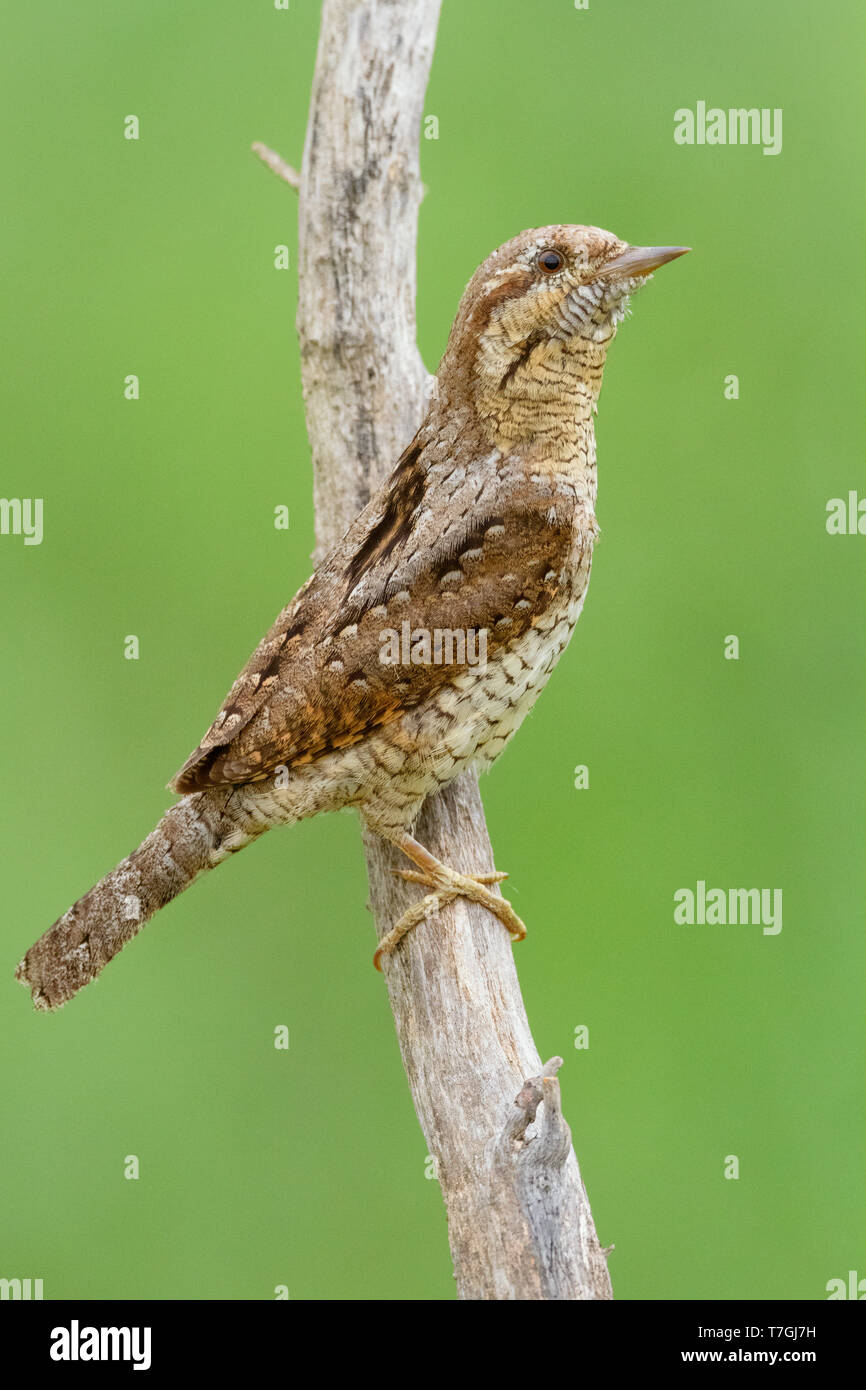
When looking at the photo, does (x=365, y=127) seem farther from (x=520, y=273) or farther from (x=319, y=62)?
(x=520, y=273)

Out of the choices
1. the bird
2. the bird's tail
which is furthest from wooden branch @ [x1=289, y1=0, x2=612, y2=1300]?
the bird's tail

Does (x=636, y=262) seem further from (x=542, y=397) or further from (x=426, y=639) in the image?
(x=426, y=639)

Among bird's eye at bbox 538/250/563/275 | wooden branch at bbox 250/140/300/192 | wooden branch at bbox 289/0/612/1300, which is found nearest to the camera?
wooden branch at bbox 289/0/612/1300

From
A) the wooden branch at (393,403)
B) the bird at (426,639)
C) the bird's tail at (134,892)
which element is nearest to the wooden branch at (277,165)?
the wooden branch at (393,403)

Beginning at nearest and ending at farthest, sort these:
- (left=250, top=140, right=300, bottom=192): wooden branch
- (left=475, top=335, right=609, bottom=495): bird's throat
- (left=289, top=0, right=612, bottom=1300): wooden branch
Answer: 1. (left=289, top=0, right=612, bottom=1300): wooden branch
2. (left=475, top=335, right=609, bottom=495): bird's throat
3. (left=250, top=140, right=300, bottom=192): wooden branch

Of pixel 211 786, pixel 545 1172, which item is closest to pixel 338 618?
pixel 211 786

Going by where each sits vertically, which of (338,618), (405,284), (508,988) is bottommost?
(508,988)

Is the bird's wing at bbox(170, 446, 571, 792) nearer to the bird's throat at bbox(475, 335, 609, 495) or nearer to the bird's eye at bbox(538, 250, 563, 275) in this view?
the bird's throat at bbox(475, 335, 609, 495)

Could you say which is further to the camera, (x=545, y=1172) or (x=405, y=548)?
(x=405, y=548)

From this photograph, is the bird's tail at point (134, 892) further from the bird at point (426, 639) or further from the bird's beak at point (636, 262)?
the bird's beak at point (636, 262)

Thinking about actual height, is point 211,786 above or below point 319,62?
below
